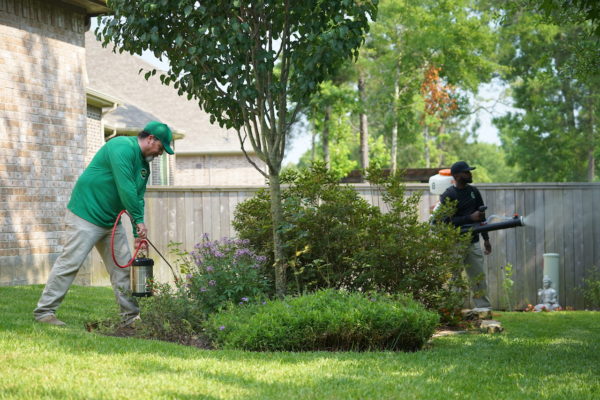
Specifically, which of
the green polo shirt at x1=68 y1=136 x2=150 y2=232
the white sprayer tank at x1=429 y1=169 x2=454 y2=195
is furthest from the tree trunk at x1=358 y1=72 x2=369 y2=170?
the green polo shirt at x1=68 y1=136 x2=150 y2=232

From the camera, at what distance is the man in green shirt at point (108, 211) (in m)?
7.11

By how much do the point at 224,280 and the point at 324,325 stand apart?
56.9 inches

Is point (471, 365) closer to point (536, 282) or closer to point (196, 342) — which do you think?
point (196, 342)

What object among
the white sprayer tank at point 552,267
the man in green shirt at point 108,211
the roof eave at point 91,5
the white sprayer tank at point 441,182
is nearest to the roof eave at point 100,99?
the roof eave at point 91,5

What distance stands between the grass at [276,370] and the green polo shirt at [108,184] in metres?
1.12

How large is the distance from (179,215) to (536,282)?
6.09 meters

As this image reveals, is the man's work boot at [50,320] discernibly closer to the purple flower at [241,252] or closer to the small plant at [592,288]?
the purple flower at [241,252]

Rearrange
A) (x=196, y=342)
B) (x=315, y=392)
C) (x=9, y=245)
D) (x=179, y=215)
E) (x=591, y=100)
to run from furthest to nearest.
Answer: (x=591, y=100) → (x=179, y=215) → (x=9, y=245) → (x=196, y=342) → (x=315, y=392)

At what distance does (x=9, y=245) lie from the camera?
39.6 feet

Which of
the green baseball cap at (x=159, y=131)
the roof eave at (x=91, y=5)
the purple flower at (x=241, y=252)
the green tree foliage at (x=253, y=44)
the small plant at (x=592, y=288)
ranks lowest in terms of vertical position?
the small plant at (x=592, y=288)

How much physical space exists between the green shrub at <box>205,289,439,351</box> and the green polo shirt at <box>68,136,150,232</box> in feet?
4.96

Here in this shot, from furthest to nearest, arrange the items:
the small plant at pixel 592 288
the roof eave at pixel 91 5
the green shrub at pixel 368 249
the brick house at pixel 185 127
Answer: the brick house at pixel 185 127
the roof eave at pixel 91 5
the small plant at pixel 592 288
the green shrub at pixel 368 249

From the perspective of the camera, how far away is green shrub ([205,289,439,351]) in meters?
6.23

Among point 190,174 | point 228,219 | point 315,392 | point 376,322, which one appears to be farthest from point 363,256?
point 190,174
